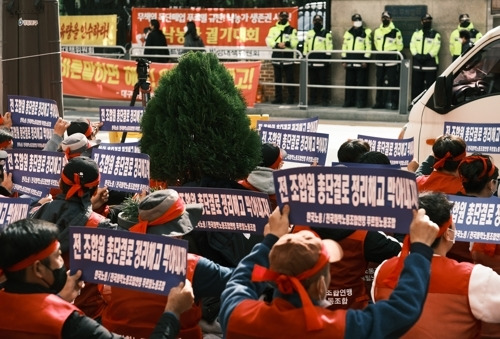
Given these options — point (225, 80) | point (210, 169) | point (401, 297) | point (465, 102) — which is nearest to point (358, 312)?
point (401, 297)

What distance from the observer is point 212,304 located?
645cm

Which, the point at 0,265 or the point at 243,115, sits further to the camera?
the point at 243,115

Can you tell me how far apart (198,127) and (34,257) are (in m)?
1.98

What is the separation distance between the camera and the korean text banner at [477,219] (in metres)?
5.73

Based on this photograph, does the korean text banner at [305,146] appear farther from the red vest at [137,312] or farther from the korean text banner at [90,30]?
the korean text banner at [90,30]

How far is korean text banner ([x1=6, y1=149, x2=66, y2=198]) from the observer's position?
24.3 feet

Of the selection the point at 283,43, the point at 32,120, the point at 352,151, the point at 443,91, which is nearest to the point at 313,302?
the point at 352,151

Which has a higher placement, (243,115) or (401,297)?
(243,115)

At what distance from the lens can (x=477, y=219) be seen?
19.0 ft

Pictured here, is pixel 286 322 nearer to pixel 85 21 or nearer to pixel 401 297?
pixel 401 297

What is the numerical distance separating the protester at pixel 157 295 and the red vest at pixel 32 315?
68 cm

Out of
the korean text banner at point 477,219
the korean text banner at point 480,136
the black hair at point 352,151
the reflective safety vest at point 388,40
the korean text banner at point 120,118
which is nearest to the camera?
the korean text banner at point 477,219

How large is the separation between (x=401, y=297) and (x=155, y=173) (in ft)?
8.65

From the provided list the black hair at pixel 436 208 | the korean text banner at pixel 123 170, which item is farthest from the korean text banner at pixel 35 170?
the black hair at pixel 436 208
